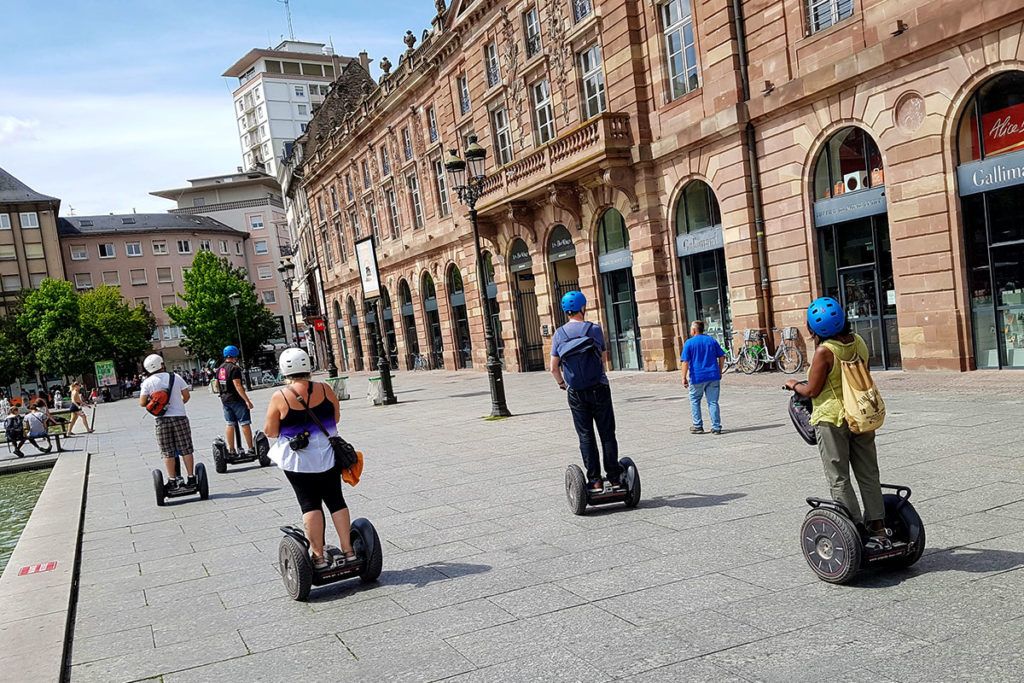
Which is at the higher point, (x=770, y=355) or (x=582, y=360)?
(x=582, y=360)

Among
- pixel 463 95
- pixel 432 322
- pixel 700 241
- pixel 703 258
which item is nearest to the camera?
pixel 700 241

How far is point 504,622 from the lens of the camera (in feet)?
15.0

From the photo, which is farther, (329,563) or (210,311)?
(210,311)

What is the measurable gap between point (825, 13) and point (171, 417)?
13837mm

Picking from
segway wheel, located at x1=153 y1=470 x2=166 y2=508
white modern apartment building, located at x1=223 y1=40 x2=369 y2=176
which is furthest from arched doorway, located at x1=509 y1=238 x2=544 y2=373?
white modern apartment building, located at x1=223 y1=40 x2=369 y2=176

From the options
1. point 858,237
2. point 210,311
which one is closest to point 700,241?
point 858,237

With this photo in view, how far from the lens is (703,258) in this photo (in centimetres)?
2023

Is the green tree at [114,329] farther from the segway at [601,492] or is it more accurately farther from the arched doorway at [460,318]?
the segway at [601,492]

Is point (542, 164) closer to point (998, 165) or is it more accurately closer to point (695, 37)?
point (695, 37)

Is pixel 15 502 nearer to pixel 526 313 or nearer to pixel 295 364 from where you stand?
pixel 295 364

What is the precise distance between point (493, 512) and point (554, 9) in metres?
19.7

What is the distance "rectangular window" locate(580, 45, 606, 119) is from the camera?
22516 mm

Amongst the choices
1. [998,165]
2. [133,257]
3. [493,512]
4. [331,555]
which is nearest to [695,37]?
A: [998,165]

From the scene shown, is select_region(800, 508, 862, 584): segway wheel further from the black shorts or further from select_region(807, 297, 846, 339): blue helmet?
the black shorts
